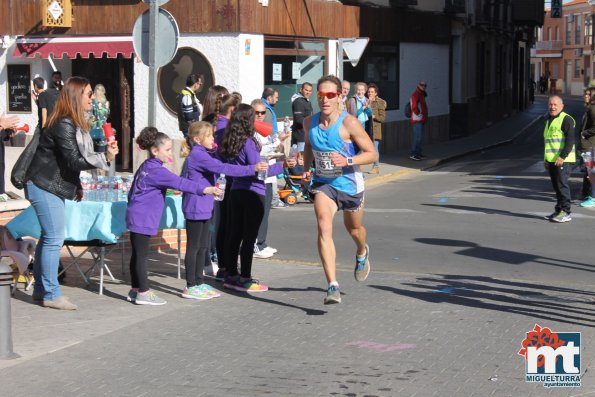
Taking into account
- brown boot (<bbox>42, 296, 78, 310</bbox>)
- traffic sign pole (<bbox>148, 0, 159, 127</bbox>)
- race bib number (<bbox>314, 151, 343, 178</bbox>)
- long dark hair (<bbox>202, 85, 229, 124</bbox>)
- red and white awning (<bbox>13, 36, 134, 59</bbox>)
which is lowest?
brown boot (<bbox>42, 296, 78, 310</bbox>)

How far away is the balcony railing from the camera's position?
10750cm

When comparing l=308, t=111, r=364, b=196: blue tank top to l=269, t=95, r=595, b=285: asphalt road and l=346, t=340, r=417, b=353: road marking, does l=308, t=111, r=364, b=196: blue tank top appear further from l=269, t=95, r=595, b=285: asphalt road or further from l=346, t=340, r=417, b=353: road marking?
l=269, t=95, r=595, b=285: asphalt road

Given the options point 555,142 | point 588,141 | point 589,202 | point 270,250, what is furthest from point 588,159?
point 270,250

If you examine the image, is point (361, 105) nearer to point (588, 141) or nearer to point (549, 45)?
point (588, 141)

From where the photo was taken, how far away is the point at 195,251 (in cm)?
978

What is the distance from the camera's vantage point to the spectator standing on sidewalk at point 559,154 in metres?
15.5

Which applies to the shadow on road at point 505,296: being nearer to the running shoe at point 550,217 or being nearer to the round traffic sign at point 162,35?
the round traffic sign at point 162,35

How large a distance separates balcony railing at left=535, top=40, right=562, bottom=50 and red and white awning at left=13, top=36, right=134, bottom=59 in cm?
9000

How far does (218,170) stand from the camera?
972 centimetres

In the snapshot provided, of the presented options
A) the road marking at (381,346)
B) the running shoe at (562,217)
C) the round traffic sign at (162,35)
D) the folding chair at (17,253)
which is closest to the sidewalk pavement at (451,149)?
the running shoe at (562,217)

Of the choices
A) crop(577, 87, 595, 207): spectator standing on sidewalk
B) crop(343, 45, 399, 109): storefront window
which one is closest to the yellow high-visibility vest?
crop(577, 87, 595, 207): spectator standing on sidewalk

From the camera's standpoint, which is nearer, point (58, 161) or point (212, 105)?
point (58, 161)
